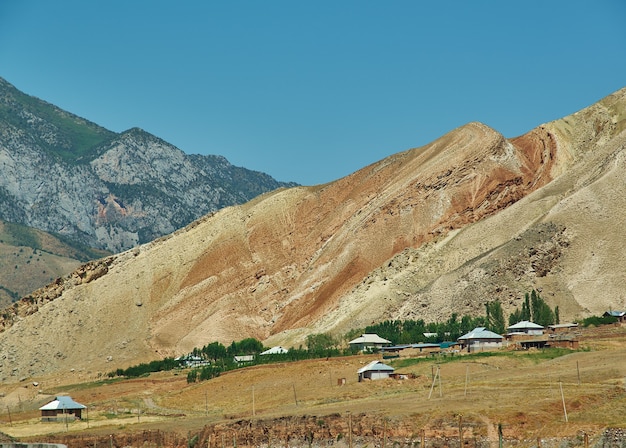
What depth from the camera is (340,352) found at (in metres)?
110

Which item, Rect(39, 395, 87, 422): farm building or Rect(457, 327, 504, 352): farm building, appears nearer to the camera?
Rect(39, 395, 87, 422): farm building

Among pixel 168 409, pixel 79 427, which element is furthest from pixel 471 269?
pixel 79 427

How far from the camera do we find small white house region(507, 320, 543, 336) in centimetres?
10088

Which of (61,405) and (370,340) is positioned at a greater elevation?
(370,340)

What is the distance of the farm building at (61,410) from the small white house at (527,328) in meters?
38.0

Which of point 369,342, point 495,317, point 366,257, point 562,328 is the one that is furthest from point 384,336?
point 366,257

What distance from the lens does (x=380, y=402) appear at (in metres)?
72.6

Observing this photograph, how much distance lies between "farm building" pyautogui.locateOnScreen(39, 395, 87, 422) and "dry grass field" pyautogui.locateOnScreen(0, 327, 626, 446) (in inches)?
41.1

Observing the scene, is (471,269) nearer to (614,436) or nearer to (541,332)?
(541,332)

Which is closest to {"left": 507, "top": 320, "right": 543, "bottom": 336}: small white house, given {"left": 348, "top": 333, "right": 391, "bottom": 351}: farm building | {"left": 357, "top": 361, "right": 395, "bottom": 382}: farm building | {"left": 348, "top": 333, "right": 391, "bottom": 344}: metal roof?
{"left": 348, "top": 333, "right": 391, "bottom": 344}: metal roof

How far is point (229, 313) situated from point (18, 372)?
2648cm

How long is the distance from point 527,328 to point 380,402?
3208 cm

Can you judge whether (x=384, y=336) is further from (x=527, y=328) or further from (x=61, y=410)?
(x=61, y=410)

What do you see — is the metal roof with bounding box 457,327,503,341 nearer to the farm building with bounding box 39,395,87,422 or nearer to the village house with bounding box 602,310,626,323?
the village house with bounding box 602,310,626,323
